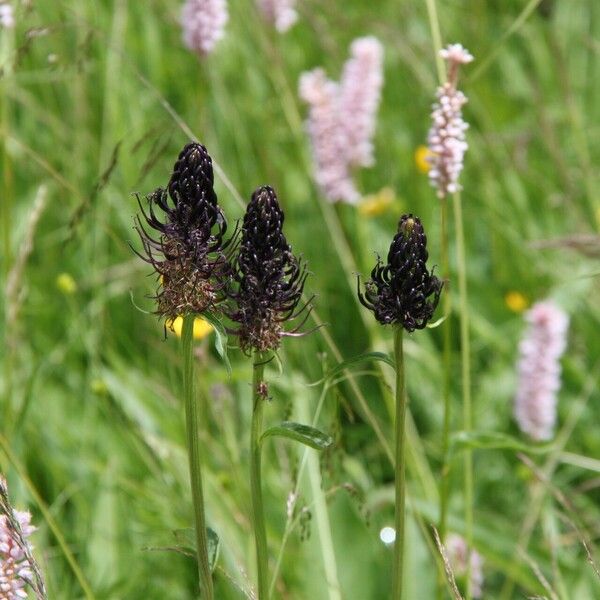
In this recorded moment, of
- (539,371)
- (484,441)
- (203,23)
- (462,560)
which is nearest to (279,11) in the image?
(203,23)

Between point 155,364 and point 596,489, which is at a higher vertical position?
point 155,364

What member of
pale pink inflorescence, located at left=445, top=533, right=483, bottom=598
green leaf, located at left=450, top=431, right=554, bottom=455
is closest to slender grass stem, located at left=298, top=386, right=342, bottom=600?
pale pink inflorescence, located at left=445, top=533, right=483, bottom=598

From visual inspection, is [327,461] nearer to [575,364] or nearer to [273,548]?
[273,548]

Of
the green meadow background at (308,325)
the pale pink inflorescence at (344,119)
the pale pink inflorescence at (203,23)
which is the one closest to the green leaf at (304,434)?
the green meadow background at (308,325)

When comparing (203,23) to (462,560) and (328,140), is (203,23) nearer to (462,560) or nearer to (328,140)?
(328,140)

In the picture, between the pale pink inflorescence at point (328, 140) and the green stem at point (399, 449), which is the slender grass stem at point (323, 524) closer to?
the green stem at point (399, 449)

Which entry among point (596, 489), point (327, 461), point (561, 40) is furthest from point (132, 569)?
point (561, 40)
